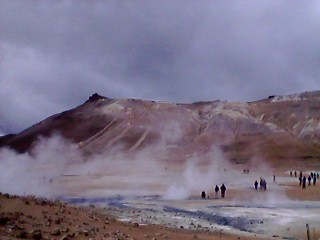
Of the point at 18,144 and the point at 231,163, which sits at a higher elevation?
the point at 18,144

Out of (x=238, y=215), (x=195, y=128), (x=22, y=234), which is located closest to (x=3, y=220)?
(x=22, y=234)

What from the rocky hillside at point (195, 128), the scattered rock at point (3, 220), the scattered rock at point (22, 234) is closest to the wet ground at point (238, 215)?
the scattered rock at point (3, 220)

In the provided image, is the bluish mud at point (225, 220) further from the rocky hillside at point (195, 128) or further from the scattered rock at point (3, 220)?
A: the rocky hillside at point (195, 128)

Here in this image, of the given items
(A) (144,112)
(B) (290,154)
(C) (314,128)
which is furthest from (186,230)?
(A) (144,112)

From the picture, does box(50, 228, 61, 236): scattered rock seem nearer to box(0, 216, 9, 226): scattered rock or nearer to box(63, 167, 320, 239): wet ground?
box(0, 216, 9, 226): scattered rock

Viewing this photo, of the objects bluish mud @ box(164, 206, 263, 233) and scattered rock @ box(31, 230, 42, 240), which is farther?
bluish mud @ box(164, 206, 263, 233)

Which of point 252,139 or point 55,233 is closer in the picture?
point 55,233

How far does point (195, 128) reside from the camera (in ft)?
495

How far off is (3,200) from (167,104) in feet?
489

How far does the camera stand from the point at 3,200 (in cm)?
1780

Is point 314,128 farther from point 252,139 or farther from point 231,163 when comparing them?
point 231,163

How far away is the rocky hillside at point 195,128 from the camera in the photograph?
420ft

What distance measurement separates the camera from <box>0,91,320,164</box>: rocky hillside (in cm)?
12812

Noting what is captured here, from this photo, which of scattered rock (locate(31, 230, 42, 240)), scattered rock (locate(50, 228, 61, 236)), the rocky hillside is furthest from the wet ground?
the rocky hillside
